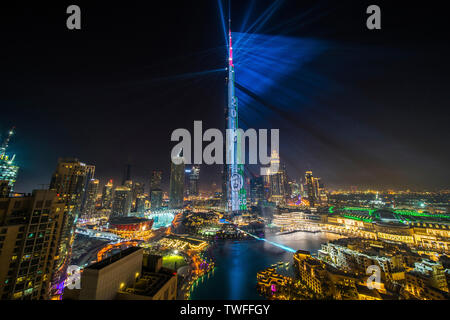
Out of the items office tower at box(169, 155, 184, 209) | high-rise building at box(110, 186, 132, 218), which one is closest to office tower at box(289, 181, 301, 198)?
office tower at box(169, 155, 184, 209)

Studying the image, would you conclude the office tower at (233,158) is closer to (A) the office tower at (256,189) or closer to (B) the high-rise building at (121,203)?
(B) the high-rise building at (121,203)

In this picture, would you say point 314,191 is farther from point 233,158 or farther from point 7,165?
point 7,165

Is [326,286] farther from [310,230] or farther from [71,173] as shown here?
[71,173]

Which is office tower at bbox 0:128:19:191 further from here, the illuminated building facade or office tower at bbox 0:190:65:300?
the illuminated building facade

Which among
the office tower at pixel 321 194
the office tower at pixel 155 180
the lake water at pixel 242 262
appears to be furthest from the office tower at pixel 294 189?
the office tower at pixel 155 180
